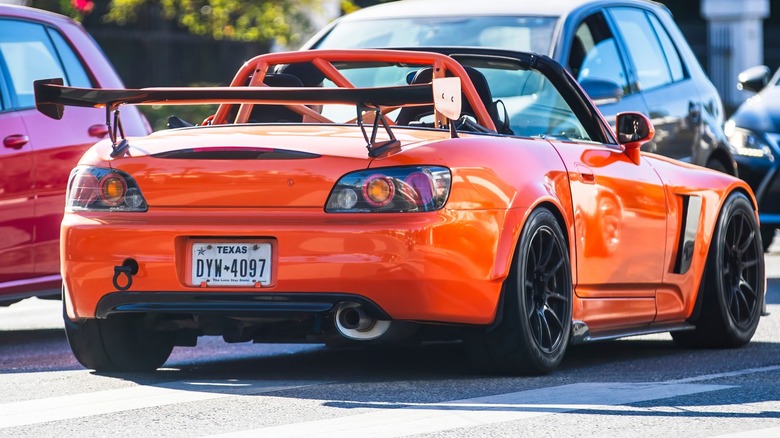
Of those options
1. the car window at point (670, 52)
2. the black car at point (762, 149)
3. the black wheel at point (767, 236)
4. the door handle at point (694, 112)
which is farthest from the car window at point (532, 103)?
the black wheel at point (767, 236)

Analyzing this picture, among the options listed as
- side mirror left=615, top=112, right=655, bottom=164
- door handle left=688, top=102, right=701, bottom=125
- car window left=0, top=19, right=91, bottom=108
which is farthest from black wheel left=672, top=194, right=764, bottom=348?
car window left=0, top=19, right=91, bottom=108

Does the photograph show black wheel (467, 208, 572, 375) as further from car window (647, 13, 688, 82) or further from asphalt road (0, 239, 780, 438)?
car window (647, 13, 688, 82)

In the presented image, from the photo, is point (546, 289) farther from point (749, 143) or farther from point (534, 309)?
point (749, 143)

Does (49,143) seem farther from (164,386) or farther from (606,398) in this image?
(606,398)

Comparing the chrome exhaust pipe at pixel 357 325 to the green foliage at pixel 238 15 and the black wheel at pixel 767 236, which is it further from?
the green foliage at pixel 238 15

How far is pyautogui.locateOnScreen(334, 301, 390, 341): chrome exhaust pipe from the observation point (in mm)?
6426

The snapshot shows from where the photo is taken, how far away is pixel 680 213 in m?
8.02

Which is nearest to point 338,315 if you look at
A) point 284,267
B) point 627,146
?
point 284,267

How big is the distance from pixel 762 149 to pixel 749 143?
0.46 ft

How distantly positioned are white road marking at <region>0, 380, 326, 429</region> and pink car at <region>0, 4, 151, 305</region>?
2.22m

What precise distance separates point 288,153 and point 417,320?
750mm

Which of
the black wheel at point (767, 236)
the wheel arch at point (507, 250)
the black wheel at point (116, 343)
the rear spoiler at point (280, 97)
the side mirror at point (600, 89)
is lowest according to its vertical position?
the black wheel at point (767, 236)

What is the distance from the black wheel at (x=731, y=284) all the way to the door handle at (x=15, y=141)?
326cm

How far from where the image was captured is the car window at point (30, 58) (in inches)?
358
